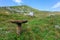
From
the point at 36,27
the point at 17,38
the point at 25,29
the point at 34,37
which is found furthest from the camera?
the point at 36,27

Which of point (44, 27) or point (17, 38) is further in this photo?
point (44, 27)

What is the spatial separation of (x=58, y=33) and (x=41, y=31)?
168 centimetres

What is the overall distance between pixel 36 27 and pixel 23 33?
2.63 meters

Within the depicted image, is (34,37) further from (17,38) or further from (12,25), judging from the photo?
(12,25)

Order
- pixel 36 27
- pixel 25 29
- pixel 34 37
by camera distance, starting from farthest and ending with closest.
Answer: pixel 36 27
pixel 25 29
pixel 34 37

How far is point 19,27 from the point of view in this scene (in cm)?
1659

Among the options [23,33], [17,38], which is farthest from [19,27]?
[17,38]

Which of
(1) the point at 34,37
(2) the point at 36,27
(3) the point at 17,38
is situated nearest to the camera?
(3) the point at 17,38

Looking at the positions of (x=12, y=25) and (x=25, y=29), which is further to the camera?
(x=12, y=25)

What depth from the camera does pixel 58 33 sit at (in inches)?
703

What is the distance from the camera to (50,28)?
1878 centimetres

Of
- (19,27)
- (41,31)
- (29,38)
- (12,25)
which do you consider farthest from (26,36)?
(12,25)

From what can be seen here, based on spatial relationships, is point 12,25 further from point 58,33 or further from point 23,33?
point 58,33

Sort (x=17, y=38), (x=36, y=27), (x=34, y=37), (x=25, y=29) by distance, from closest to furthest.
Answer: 1. (x=17, y=38)
2. (x=34, y=37)
3. (x=25, y=29)
4. (x=36, y=27)
